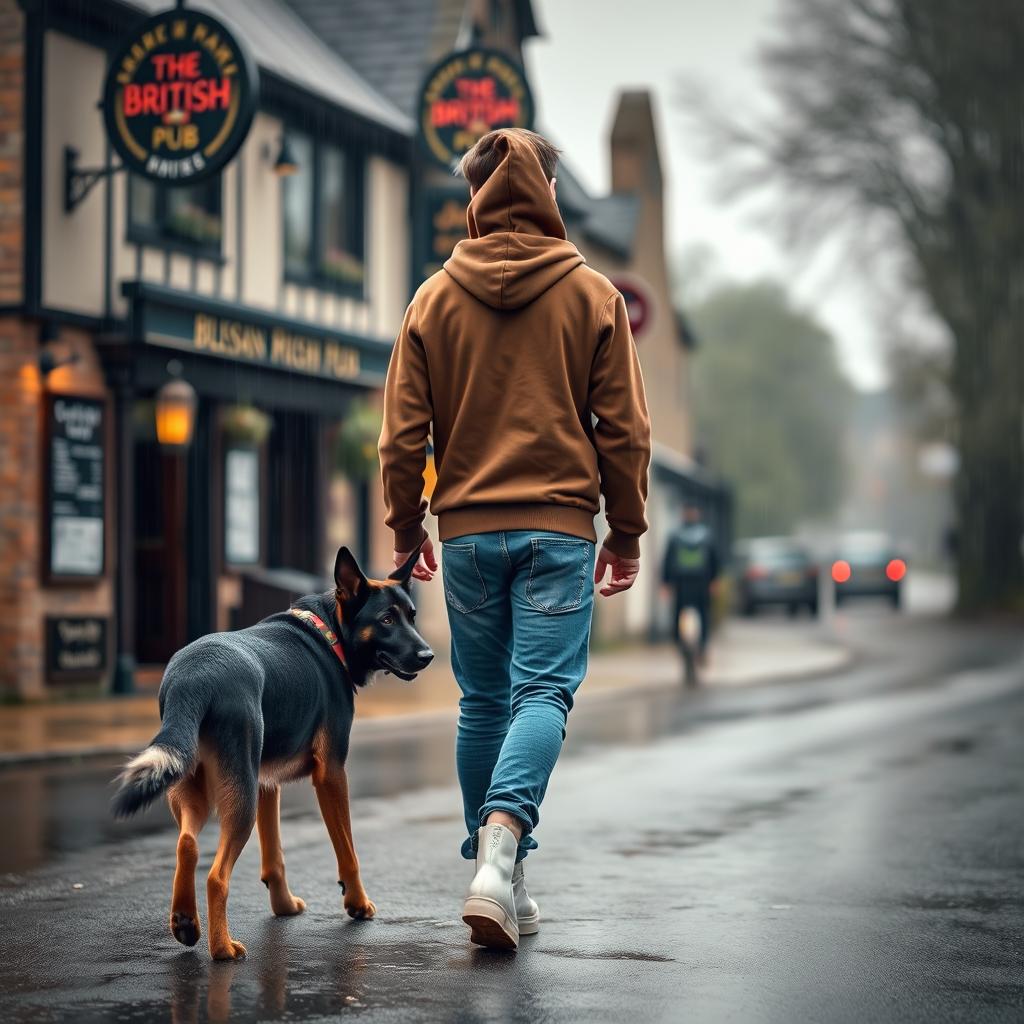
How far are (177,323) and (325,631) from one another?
11727 millimetres

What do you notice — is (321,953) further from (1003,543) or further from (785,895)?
(1003,543)

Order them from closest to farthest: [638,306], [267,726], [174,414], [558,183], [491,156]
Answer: [267,726] < [491,156] < [174,414] < [638,306] < [558,183]

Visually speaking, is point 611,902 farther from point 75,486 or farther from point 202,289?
point 202,289

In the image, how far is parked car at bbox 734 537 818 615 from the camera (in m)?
40.4

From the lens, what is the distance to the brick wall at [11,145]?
1545 centimetres

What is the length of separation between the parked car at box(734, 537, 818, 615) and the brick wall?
26978 millimetres

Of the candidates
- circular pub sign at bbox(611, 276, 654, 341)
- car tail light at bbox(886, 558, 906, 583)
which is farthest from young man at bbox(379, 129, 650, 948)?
car tail light at bbox(886, 558, 906, 583)

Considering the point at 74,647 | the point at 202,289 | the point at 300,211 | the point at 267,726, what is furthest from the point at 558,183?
the point at 267,726

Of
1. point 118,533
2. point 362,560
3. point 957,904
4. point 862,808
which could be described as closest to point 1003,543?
point 362,560

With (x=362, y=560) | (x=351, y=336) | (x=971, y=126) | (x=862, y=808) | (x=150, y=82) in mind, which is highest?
(x=971, y=126)

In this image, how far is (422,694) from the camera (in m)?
17.0

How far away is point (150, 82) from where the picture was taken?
15422mm

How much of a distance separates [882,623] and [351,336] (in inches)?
711

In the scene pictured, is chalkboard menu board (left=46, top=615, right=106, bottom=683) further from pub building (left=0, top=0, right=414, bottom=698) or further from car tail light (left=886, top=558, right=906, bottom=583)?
car tail light (left=886, top=558, right=906, bottom=583)
